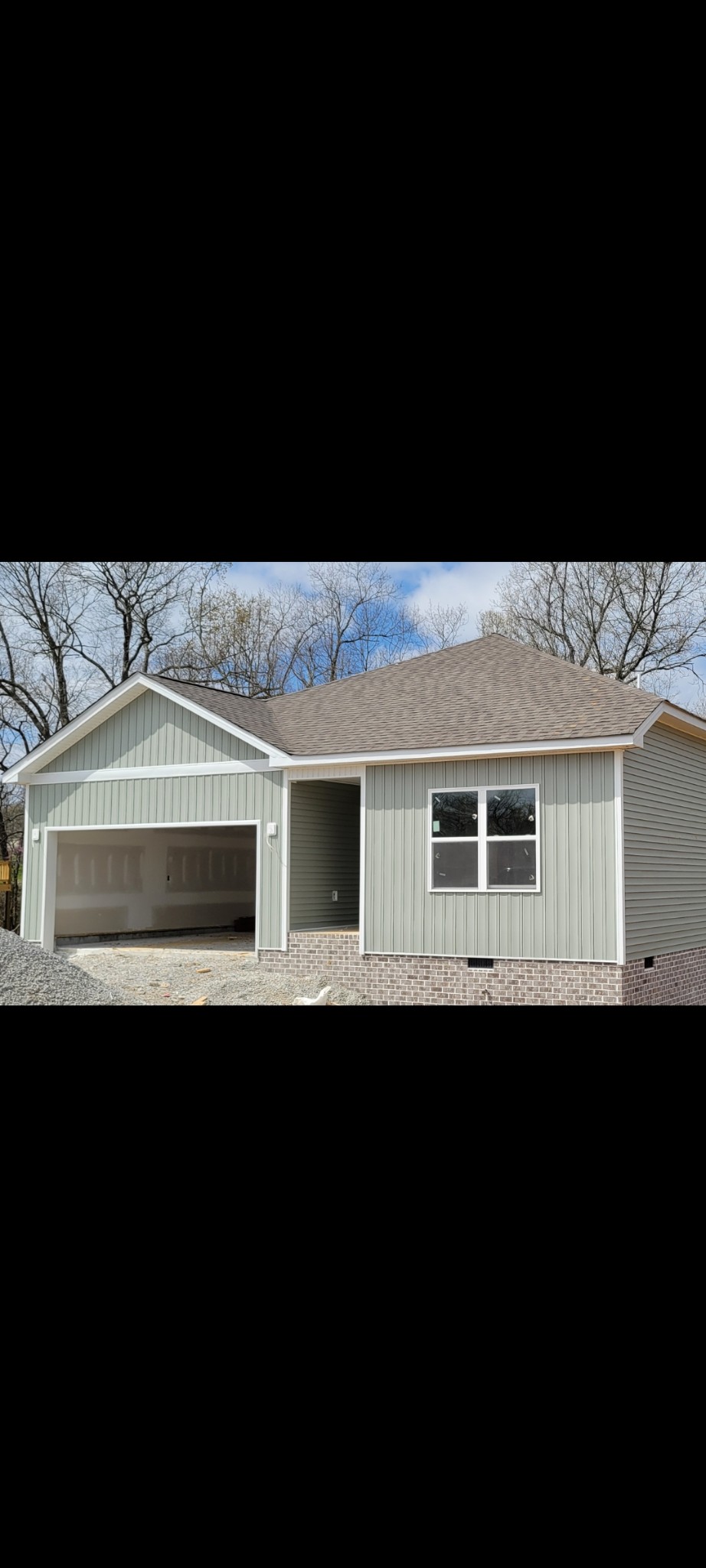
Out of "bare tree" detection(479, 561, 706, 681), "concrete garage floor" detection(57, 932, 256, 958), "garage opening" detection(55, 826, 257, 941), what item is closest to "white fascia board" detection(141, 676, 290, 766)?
"garage opening" detection(55, 826, 257, 941)

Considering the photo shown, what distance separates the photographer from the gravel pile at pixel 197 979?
12.9 meters

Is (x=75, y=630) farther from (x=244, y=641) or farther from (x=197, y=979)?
(x=197, y=979)

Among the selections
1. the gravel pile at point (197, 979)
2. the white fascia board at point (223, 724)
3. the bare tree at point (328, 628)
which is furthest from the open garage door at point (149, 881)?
the bare tree at point (328, 628)

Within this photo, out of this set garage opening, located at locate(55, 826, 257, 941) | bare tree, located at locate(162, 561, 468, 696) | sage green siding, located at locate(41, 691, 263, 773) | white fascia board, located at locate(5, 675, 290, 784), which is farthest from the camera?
bare tree, located at locate(162, 561, 468, 696)

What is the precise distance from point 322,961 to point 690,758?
5.32 meters

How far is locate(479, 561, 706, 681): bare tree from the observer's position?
88.1ft

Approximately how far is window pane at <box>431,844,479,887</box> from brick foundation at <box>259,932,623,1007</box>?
87 centimetres

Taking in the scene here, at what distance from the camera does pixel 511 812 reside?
42.7 ft

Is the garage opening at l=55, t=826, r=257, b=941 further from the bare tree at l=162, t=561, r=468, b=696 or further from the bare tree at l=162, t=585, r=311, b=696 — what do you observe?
the bare tree at l=162, t=561, r=468, b=696

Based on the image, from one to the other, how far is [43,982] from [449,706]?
6.53m

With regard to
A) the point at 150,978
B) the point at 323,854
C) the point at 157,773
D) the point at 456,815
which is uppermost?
the point at 157,773

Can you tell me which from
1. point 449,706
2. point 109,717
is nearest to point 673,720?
point 449,706
